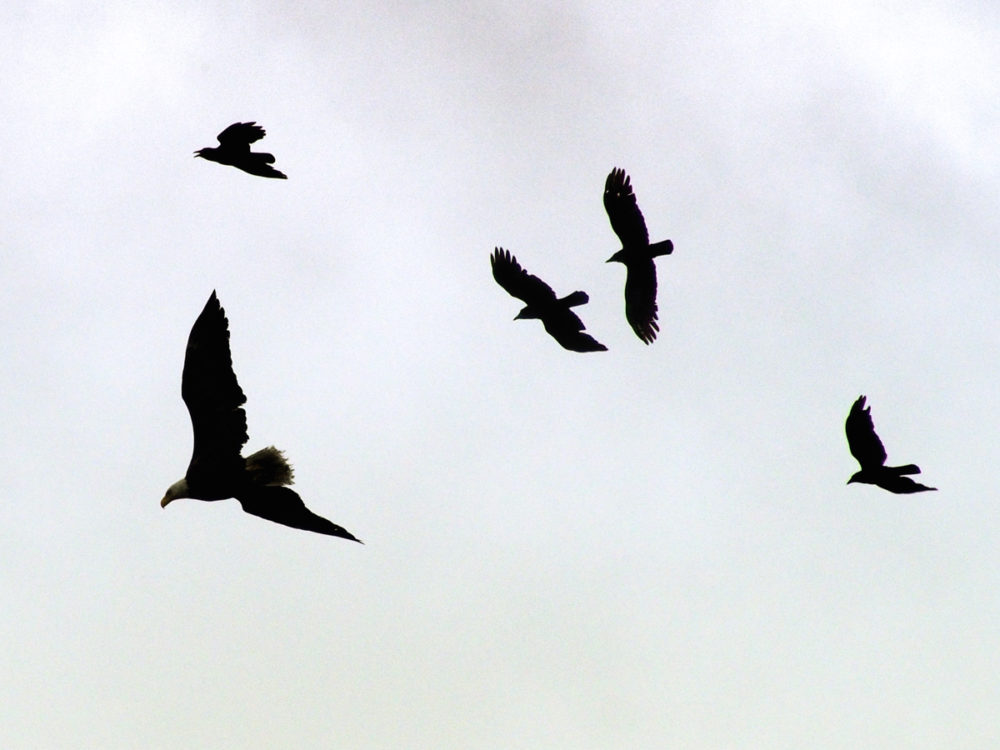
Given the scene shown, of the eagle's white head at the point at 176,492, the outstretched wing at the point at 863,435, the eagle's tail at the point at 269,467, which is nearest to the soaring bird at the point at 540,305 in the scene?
the outstretched wing at the point at 863,435

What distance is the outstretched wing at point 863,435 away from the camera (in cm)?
1322

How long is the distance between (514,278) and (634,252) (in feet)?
5.79

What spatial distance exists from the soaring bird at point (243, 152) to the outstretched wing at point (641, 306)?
474 cm

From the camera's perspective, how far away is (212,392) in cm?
1180

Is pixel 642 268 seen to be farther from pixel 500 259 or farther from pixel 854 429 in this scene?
pixel 854 429

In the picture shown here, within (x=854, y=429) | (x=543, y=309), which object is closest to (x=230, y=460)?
(x=543, y=309)

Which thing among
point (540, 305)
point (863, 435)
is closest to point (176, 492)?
point (540, 305)

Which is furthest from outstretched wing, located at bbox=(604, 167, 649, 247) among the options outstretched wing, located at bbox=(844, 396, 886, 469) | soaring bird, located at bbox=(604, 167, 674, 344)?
outstretched wing, located at bbox=(844, 396, 886, 469)

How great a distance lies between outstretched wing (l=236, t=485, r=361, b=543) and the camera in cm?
1191

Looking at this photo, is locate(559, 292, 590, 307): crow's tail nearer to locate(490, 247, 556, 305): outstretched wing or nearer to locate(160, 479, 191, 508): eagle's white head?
locate(490, 247, 556, 305): outstretched wing

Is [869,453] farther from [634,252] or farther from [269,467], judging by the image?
[269,467]

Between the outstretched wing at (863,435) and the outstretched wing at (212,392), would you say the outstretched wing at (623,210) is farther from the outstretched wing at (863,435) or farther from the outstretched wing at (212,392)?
the outstretched wing at (212,392)

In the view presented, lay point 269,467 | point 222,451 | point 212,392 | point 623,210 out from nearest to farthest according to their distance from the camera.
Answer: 1. point 212,392
2. point 222,451
3. point 269,467
4. point 623,210

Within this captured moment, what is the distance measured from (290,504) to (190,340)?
5.98 ft
